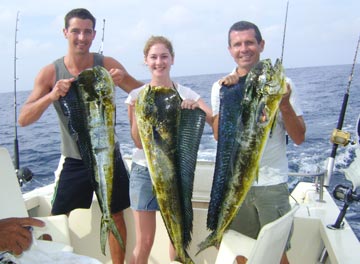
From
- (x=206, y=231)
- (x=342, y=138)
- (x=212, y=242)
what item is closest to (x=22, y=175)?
(x=206, y=231)

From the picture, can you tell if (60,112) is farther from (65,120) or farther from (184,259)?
(184,259)

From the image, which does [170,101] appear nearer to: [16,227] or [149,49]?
[149,49]

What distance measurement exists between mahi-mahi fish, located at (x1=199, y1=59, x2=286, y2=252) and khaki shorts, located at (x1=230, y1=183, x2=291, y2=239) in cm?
24

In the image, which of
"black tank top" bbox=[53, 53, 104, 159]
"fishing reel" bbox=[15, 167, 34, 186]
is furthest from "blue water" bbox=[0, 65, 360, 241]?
"fishing reel" bbox=[15, 167, 34, 186]

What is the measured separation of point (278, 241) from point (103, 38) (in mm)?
2913

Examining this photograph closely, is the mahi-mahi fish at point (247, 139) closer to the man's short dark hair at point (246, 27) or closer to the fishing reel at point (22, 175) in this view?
the man's short dark hair at point (246, 27)

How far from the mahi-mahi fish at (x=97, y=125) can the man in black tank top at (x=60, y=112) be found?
20 cm

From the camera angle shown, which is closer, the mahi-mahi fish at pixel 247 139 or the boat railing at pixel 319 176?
the mahi-mahi fish at pixel 247 139

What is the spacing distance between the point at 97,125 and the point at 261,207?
112 cm

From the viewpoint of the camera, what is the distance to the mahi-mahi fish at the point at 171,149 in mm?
2285

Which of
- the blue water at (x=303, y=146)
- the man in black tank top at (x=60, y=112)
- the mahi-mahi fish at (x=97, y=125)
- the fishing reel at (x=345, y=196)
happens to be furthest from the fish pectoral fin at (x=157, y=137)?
the blue water at (x=303, y=146)

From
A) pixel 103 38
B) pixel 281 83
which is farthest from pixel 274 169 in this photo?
pixel 103 38

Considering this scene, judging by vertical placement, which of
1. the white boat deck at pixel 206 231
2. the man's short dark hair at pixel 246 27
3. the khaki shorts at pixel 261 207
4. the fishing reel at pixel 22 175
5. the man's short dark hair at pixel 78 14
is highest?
the man's short dark hair at pixel 78 14

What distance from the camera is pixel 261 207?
2543mm
